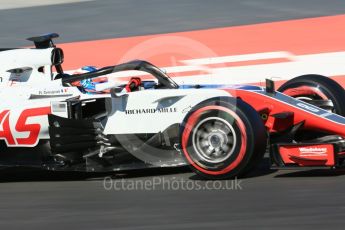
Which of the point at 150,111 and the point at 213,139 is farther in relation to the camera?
the point at 150,111

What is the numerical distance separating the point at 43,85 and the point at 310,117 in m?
2.77

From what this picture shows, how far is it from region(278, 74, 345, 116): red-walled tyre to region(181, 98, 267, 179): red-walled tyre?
1.42 metres

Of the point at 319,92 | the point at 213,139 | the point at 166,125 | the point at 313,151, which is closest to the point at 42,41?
the point at 166,125

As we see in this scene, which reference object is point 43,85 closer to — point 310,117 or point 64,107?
point 64,107

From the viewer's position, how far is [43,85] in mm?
8219

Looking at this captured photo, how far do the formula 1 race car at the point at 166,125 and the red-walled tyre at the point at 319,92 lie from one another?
11mm

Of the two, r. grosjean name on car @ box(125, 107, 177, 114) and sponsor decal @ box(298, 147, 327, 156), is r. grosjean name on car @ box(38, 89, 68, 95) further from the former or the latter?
sponsor decal @ box(298, 147, 327, 156)

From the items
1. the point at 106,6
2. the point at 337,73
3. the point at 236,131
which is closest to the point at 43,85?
the point at 236,131

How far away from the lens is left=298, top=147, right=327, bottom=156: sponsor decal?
275 inches

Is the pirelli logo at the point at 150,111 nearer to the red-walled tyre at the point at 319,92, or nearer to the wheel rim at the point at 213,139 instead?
the wheel rim at the point at 213,139

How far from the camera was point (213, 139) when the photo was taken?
23.3 feet

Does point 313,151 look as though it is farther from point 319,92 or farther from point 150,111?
point 150,111

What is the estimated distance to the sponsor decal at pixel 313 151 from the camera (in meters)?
6.98

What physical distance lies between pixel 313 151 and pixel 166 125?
143cm
